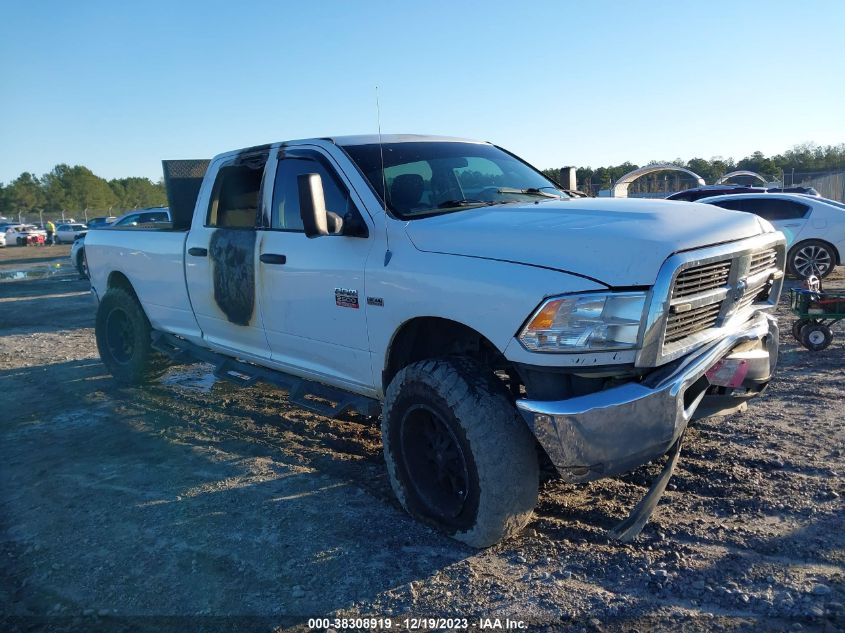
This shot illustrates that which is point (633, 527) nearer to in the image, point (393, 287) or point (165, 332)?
point (393, 287)

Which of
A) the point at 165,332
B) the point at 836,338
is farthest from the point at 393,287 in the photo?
the point at 836,338

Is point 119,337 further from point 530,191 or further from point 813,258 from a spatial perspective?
point 813,258

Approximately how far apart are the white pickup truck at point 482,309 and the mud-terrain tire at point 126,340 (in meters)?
1.62

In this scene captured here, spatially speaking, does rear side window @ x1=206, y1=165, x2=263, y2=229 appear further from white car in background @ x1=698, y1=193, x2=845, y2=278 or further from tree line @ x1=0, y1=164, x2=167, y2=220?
tree line @ x1=0, y1=164, x2=167, y2=220

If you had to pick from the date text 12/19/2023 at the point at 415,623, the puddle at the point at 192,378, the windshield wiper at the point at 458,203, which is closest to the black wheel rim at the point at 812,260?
the windshield wiper at the point at 458,203

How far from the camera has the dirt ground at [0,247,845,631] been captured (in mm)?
2838

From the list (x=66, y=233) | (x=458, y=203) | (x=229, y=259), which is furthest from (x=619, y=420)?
(x=66, y=233)

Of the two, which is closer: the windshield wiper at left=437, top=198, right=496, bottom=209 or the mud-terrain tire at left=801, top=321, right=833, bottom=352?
the windshield wiper at left=437, top=198, right=496, bottom=209

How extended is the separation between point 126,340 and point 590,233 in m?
5.42

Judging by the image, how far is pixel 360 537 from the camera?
348cm

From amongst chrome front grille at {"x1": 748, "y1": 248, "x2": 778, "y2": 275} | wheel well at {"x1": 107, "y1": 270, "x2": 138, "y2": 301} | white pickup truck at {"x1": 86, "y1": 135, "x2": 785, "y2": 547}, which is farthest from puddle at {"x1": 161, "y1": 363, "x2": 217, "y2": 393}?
chrome front grille at {"x1": 748, "y1": 248, "x2": 778, "y2": 275}

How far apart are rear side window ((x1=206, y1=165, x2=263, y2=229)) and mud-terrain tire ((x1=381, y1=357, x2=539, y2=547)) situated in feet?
7.54

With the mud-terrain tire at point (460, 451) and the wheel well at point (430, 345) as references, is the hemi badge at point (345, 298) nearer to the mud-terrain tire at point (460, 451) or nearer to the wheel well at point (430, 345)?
the wheel well at point (430, 345)

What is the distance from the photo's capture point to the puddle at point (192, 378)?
689 cm
